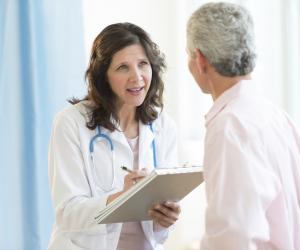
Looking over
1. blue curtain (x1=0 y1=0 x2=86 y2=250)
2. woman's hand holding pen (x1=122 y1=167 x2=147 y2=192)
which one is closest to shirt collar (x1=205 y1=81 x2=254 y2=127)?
woman's hand holding pen (x1=122 y1=167 x2=147 y2=192)

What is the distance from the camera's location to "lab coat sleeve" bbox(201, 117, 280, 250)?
39.8 inches

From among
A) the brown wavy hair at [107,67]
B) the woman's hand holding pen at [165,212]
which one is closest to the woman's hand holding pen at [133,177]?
the woman's hand holding pen at [165,212]

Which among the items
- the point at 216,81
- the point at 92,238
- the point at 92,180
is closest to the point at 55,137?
the point at 92,180

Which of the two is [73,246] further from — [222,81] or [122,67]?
[222,81]

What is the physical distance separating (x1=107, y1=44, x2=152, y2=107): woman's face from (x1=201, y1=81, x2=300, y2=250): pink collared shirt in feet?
1.91

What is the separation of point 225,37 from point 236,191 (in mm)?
345

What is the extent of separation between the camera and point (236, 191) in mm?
1021

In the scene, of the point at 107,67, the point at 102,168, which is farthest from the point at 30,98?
the point at 102,168

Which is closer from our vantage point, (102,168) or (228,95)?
(228,95)

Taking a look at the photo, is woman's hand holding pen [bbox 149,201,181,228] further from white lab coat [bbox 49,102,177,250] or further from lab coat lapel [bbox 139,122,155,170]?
lab coat lapel [bbox 139,122,155,170]

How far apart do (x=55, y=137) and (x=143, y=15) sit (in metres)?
1.29

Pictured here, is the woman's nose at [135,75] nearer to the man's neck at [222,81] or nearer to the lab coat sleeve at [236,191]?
the man's neck at [222,81]

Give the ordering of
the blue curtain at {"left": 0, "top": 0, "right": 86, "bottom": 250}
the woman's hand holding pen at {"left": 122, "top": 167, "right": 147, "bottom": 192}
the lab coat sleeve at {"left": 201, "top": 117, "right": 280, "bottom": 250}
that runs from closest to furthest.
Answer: the lab coat sleeve at {"left": 201, "top": 117, "right": 280, "bottom": 250} < the woman's hand holding pen at {"left": 122, "top": 167, "right": 147, "bottom": 192} < the blue curtain at {"left": 0, "top": 0, "right": 86, "bottom": 250}

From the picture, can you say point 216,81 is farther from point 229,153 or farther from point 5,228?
point 5,228
